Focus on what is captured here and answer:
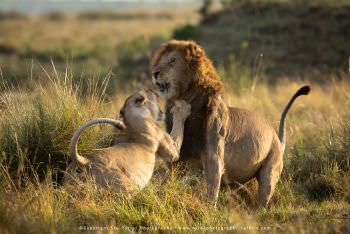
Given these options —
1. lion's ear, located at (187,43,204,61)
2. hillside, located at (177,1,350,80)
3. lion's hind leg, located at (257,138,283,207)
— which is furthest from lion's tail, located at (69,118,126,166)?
hillside, located at (177,1,350,80)

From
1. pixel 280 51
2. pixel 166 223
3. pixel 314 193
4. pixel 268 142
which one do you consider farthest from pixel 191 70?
pixel 280 51

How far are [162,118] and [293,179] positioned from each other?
1629mm

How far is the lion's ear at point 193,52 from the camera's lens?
17.5ft

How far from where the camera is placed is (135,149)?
532 cm

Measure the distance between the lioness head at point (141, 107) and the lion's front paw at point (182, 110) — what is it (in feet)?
1.09

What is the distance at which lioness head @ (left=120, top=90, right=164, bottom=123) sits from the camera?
218 inches

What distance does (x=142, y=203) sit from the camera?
495 centimetres

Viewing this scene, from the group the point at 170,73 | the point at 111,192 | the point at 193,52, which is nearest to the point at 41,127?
the point at 111,192

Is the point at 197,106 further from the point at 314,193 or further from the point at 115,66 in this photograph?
the point at 115,66

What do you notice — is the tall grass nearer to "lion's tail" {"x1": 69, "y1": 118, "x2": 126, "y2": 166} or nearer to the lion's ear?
"lion's tail" {"x1": 69, "y1": 118, "x2": 126, "y2": 166}

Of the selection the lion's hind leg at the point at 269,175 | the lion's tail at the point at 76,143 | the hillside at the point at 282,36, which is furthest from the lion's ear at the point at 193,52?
the hillside at the point at 282,36

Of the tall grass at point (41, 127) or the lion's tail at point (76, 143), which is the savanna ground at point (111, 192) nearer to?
the tall grass at point (41, 127)

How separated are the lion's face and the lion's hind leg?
1.07 m

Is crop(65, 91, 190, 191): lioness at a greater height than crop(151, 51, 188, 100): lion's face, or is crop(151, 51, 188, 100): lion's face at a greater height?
crop(151, 51, 188, 100): lion's face
